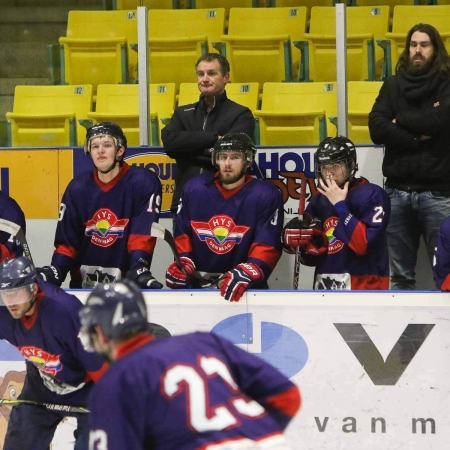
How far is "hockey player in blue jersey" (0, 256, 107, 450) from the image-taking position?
3.57 meters

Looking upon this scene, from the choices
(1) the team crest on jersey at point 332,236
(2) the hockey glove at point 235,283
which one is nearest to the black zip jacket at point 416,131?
(1) the team crest on jersey at point 332,236

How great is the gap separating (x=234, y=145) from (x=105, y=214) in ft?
2.30

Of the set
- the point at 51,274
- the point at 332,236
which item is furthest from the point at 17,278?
the point at 332,236

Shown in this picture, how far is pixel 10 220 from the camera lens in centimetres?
477

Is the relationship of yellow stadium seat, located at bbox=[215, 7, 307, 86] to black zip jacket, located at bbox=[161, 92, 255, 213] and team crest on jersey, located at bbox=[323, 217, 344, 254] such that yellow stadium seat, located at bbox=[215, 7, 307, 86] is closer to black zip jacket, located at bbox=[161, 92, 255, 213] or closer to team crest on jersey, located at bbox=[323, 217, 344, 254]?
black zip jacket, located at bbox=[161, 92, 255, 213]

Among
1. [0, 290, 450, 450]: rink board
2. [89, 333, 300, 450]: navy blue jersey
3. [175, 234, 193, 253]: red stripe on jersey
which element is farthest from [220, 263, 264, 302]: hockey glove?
[89, 333, 300, 450]: navy blue jersey

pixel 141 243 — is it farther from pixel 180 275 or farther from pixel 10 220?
pixel 10 220

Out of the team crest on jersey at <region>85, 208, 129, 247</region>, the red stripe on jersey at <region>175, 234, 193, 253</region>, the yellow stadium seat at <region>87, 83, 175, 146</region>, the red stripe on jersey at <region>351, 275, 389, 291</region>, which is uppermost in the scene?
the yellow stadium seat at <region>87, 83, 175, 146</region>

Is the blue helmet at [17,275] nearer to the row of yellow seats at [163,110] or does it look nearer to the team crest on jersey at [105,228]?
the team crest on jersey at [105,228]

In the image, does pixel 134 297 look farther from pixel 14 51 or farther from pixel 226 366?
pixel 14 51

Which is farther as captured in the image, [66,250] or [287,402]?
[66,250]

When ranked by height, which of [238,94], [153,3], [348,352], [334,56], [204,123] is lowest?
[348,352]

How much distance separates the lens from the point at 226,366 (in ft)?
7.83

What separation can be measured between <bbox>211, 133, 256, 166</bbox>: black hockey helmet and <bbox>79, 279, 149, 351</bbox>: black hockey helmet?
231 centimetres
